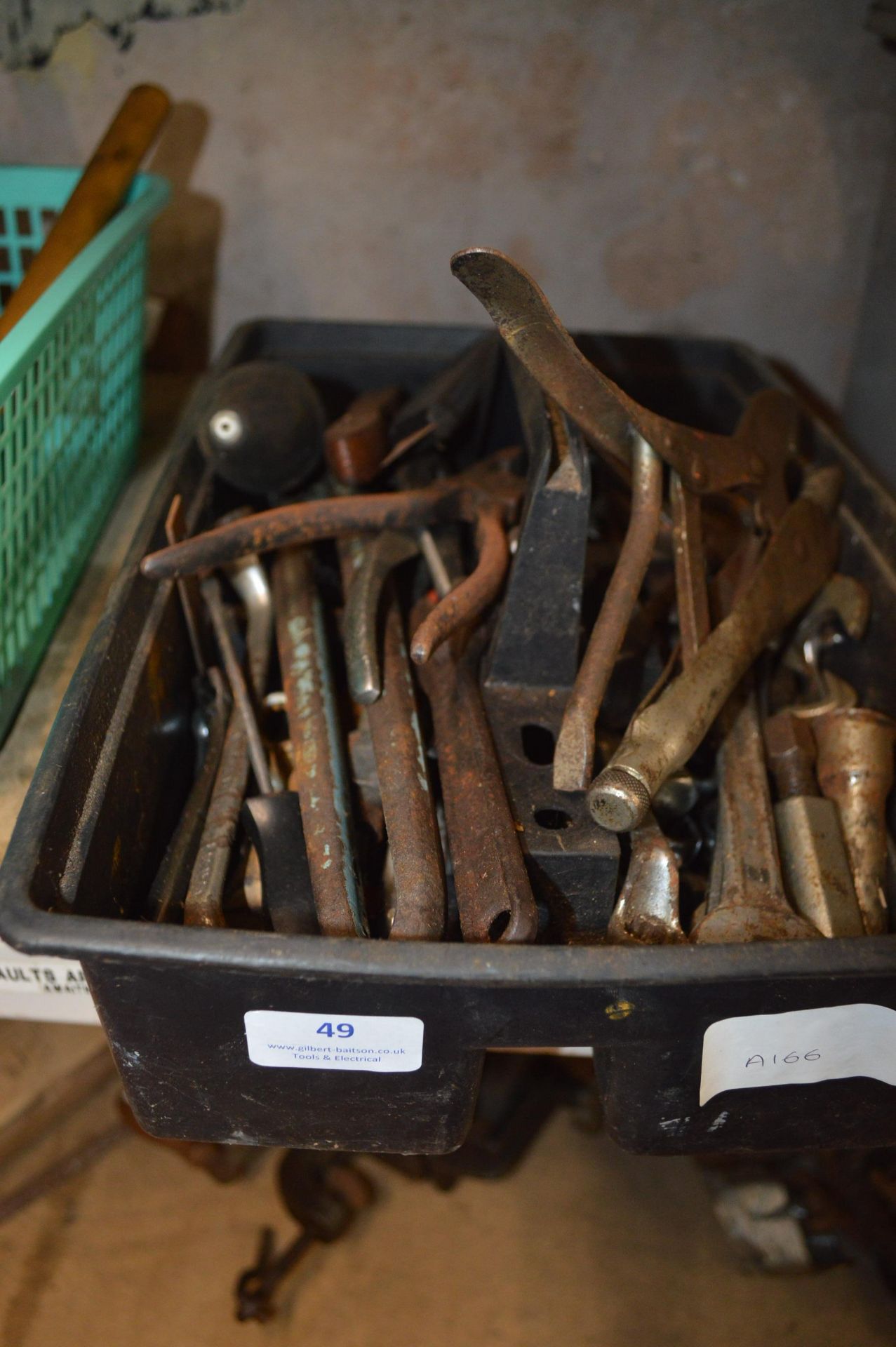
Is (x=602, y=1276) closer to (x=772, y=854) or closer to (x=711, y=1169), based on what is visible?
(x=711, y=1169)

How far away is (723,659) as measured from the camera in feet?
2.09

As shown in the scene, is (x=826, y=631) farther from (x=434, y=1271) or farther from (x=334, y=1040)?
(x=434, y=1271)

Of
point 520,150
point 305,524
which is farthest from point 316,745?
point 520,150

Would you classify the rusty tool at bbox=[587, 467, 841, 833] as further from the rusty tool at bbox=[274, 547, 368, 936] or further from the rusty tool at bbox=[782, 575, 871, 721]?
the rusty tool at bbox=[274, 547, 368, 936]

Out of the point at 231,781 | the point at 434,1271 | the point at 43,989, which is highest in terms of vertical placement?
the point at 231,781

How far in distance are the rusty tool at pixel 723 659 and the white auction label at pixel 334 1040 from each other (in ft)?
0.50

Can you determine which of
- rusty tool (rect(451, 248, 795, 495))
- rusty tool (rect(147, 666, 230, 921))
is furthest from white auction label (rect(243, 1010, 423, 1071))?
rusty tool (rect(451, 248, 795, 495))

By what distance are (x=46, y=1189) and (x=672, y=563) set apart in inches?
36.0

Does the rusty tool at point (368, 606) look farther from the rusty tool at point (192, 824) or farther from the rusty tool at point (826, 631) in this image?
the rusty tool at point (826, 631)

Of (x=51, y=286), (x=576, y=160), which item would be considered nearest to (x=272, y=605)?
(x=51, y=286)

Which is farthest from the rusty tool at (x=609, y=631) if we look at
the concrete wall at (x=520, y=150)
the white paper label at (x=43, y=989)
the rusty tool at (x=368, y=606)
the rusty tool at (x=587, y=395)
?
the concrete wall at (x=520, y=150)

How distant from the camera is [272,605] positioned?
2.65ft

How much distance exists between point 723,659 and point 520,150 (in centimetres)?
75

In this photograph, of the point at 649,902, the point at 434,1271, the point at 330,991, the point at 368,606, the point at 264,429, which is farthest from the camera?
the point at 434,1271
